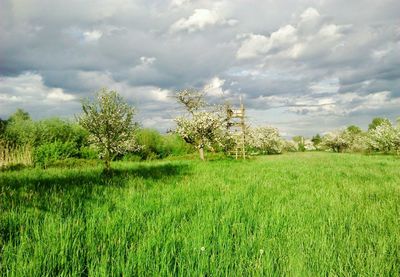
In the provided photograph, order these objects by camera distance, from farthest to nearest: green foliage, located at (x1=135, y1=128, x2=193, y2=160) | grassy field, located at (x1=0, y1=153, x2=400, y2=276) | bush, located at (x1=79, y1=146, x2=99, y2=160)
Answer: green foliage, located at (x1=135, y1=128, x2=193, y2=160)
bush, located at (x1=79, y1=146, x2=99, y2=160)
grassy field, located at (x1=0, y1=153, x2=400, y2=276)

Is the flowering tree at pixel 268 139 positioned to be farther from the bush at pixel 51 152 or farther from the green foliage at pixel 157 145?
the bush at pixel 51 152

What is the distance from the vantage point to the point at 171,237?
4.13 meters

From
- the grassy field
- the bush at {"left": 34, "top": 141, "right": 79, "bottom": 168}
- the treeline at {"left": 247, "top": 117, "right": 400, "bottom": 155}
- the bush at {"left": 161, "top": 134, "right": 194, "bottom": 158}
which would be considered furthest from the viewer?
the treeline at {"left": 247, "top": 117, "right": 400, "bottom": 155}

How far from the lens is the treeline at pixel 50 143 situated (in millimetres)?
23891

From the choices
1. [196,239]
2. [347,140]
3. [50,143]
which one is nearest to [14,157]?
[50,143]

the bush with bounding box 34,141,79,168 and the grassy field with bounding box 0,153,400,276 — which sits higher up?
the bush with bounding box 34,141,79,168

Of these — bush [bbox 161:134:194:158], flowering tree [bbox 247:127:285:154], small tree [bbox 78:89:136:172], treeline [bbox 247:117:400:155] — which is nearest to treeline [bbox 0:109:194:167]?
bush [bbox 161:134:194:158]

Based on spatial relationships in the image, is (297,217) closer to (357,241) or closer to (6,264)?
(357,241)

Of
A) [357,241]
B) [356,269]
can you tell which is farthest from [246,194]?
[356,269]

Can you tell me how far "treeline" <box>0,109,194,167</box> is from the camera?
23.9 meters

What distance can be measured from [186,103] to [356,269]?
29831 mm

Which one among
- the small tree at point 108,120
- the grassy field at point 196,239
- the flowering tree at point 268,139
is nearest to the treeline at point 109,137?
the small tree at point 108,120

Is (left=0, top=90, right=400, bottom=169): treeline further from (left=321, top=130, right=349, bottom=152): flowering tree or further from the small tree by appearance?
(left=321, top=130, right=349, bottom=152): flowering tree

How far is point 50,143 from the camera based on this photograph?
28594 mm
